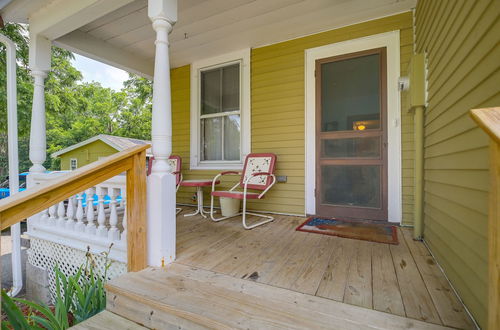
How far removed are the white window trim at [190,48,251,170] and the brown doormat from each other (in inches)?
57.4

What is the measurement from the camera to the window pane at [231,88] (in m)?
3.82

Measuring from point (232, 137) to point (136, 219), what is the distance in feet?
8.08

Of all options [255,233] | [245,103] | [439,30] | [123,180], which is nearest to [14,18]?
[123,180]

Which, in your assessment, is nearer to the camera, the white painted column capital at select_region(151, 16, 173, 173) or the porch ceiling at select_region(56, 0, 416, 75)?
the white painted column capital at select_region(151, 16, 173, 173)

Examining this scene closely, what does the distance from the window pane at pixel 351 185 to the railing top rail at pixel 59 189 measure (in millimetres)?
2358

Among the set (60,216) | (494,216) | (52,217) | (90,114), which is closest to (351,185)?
(494,216)

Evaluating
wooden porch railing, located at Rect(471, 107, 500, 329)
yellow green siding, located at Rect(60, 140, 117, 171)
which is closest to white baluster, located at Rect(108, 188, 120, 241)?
wooden porch railing, located at Rect(471, 107, 500, 329)

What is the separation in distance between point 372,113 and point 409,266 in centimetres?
190

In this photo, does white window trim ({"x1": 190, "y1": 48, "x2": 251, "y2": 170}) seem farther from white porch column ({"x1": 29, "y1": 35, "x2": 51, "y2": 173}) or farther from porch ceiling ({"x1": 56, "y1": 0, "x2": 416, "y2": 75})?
white porch column ({"x1": 29, "y1": 35, "x2": 51, "y2": 173})

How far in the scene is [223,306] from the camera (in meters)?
1.20

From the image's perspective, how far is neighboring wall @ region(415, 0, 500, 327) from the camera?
105 centimetres

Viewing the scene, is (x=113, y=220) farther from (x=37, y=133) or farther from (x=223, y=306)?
(x=37, y=133)

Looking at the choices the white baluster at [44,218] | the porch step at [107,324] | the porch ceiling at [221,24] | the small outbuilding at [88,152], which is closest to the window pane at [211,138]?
the porch ceiling at [221,24]

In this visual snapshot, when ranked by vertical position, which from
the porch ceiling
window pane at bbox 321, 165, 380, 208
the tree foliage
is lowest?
window pane at bbox 321, 165, 380, 208
